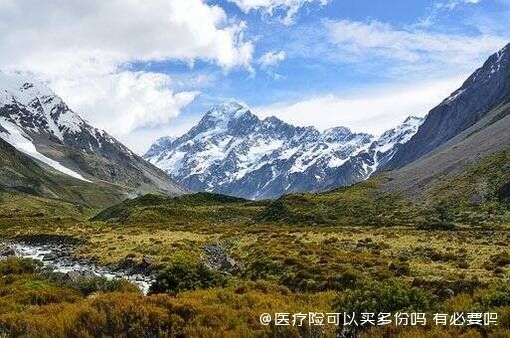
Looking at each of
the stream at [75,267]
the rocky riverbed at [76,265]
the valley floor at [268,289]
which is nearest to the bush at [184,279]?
the valley floor at [268,289]

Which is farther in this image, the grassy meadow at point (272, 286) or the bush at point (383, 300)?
the bush at point (383, 300)

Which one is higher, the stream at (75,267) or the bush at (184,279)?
the bush at (184,279)

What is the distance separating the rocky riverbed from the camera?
35438mm

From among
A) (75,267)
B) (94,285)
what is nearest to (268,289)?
(94,285)

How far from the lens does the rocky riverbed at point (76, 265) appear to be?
3544 cm

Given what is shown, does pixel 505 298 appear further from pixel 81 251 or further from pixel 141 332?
pixel 81 251

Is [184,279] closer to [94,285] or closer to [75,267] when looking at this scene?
[94,285]

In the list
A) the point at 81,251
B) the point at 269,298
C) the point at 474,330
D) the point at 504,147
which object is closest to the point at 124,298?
the point at 269,298

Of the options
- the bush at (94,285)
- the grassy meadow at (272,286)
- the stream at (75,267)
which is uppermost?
the grassy meadow at (272,286)

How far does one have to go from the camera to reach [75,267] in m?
43.8

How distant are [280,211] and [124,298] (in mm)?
94080

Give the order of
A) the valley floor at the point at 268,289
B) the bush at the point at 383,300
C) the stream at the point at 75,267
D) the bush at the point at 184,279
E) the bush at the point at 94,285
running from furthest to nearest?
the stream at the point at 75,267
the bush at the point at 94,285
the bush at the point at 184,279
the bush at the point at 383,300
the valley floor at the point at 268,289

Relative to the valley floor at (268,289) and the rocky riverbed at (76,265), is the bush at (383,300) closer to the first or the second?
the valley floor at (268,289)

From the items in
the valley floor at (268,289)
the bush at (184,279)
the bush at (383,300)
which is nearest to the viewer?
the valley floor at (268,289)
